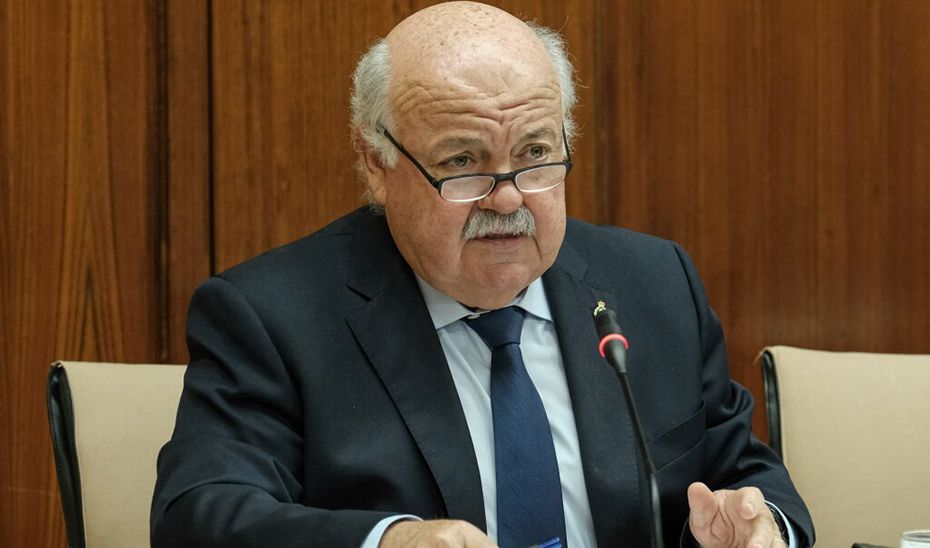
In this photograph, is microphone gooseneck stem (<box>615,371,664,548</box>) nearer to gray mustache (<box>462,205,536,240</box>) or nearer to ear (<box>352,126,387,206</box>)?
gray mustache (<box>462,205,536,240</box>)

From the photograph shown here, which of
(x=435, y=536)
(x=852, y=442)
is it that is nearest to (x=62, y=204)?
(x=435, y=536)

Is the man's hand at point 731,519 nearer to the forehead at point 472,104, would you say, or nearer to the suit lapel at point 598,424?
the suit lapel at point 598,424

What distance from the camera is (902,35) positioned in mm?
2955

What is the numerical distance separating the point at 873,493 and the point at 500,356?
3.05ft

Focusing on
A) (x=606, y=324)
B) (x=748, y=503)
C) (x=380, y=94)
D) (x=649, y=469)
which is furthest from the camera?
(x=380, y=94)

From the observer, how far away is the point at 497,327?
2010 mm

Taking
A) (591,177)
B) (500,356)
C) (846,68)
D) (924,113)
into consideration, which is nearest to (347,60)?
(591,177)

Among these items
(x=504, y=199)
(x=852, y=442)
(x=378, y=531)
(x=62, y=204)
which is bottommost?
(x=852, y=442)

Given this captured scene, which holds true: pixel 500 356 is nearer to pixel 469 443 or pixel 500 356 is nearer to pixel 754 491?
pixel 469 443

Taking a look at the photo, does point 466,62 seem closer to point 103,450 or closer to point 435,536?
point 435,536

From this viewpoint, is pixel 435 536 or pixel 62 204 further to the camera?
pixel 62 204

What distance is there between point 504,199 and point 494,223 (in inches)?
1.9

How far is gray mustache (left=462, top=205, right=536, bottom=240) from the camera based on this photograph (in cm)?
194

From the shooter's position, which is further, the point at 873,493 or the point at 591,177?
the point at 591,177
